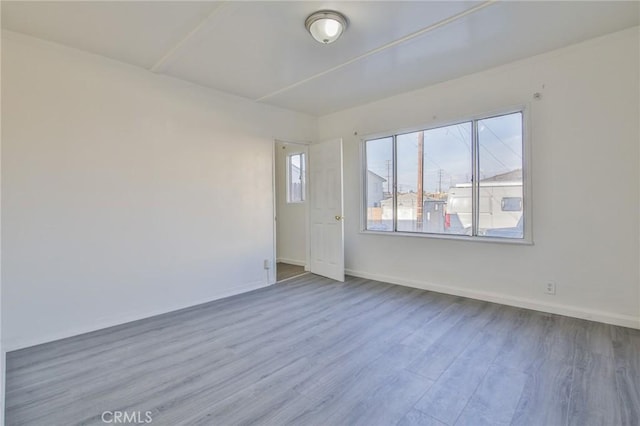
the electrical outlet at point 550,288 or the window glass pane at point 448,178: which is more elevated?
the window glass pane at point 448,178

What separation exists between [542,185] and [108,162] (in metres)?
4.39

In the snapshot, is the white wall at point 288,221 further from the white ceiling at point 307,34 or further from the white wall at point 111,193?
the white ceiling at point 307,34

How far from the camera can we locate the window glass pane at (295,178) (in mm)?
5836

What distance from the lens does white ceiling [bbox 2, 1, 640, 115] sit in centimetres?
224

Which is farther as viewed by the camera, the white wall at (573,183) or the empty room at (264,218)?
the white wall at (573,183)

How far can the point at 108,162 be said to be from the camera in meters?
2.95

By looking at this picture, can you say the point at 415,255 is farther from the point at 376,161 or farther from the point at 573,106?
the point at 573,106

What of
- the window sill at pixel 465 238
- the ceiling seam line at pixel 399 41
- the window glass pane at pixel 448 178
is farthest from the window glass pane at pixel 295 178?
the window glass pane at pixel 448 178

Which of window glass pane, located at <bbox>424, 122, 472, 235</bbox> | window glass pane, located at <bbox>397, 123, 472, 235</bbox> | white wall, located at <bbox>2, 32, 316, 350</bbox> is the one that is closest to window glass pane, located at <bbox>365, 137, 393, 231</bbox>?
window glass pane, located at <bbox>397, 123, 472, 235</bbox>

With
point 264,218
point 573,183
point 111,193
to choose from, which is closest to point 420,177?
point 573,183

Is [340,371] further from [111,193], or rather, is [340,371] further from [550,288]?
[111,193]

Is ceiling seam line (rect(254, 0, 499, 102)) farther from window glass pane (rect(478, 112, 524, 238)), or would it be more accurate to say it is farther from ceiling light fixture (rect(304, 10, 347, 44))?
window glass pane (rect(478, 112, 524, 238))

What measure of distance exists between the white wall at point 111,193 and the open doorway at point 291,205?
168cm

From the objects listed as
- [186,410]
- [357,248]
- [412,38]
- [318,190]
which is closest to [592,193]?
[412,38]
